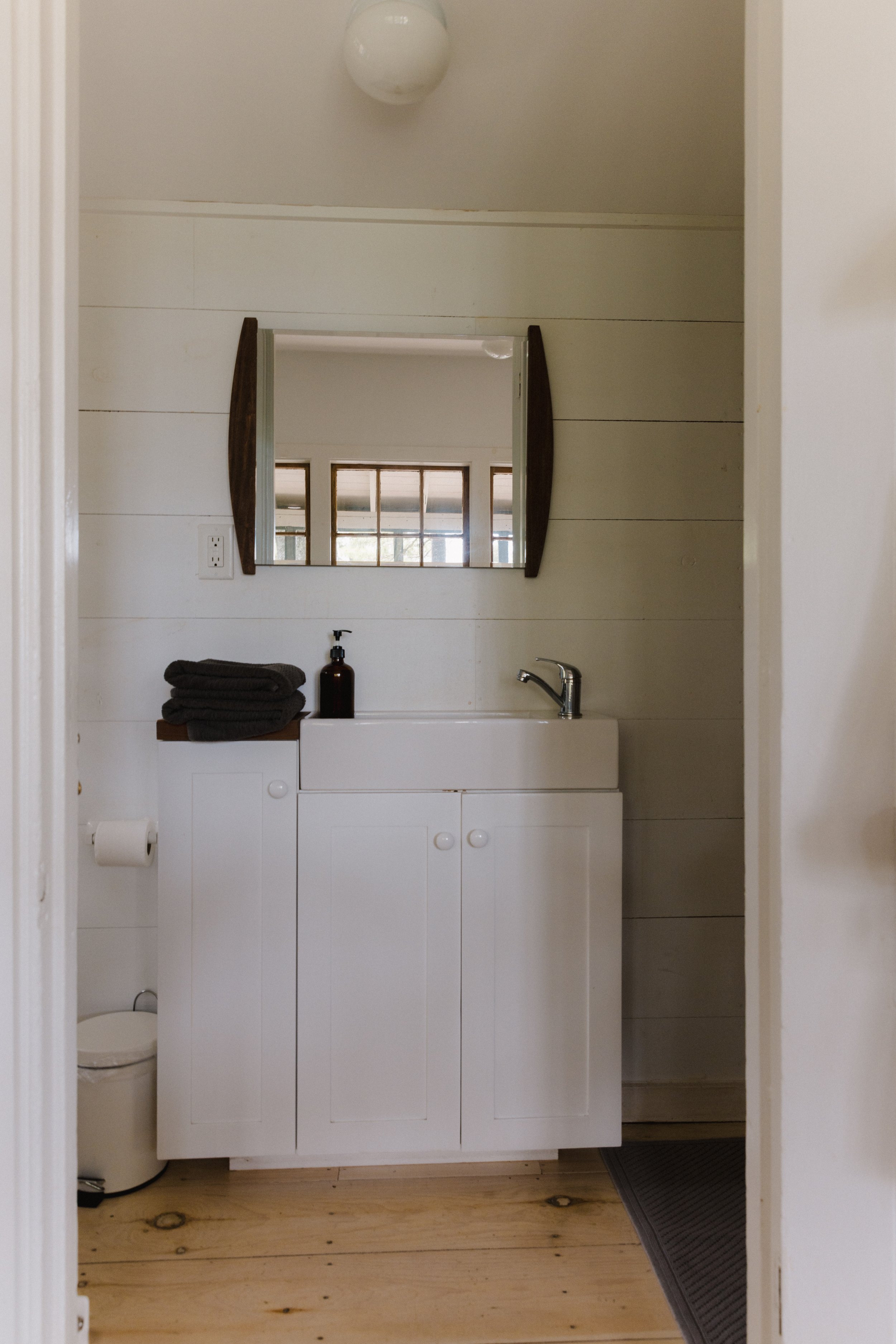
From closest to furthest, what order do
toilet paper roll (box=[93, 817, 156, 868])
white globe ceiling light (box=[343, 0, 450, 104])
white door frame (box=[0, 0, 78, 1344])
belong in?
white door frame (box=[0, 0, 78, 1344]) < white globe ceiling light (box=[343, 0, 450, 104]) < toilet paper roll (box=[93, 817, 156, 868])

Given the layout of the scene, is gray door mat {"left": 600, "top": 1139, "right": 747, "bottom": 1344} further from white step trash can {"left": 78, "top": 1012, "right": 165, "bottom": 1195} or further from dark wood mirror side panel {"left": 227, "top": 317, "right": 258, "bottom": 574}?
dark wood mirror side panel {"left": 227, "top": 317, "right": 258, "bottom": 574}

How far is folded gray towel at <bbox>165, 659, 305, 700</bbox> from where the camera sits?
1468mm

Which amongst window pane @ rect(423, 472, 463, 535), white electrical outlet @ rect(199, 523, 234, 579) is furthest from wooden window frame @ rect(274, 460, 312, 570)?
window pane @ rect(423, 472, 463, 535)

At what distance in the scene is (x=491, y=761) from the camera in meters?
1.52

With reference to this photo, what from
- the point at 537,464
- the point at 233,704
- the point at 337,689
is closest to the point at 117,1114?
the point at 233,704

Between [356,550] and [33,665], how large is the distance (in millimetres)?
1142

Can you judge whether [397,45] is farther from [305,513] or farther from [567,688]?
[567,688]

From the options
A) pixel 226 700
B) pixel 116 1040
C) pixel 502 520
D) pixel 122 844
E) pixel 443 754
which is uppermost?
pixel 502 520

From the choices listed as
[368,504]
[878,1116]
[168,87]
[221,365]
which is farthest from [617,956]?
[168,87]

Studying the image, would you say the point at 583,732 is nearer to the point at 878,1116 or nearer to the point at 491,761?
the point at 491,761

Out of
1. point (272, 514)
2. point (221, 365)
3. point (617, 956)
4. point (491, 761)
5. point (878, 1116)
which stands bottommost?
point (617, 956)

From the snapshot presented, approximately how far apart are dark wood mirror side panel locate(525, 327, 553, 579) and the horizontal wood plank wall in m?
0.04

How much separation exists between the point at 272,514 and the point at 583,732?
0.84 metres

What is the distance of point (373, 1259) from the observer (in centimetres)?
135
